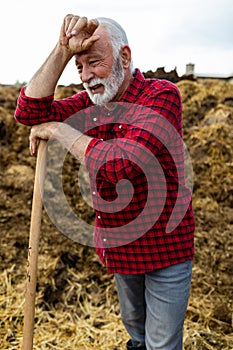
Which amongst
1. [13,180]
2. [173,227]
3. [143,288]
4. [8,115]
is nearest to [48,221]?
[13,180]

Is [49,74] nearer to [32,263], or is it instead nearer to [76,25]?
[76,25]

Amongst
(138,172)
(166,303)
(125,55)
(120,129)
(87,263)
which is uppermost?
(125,55)

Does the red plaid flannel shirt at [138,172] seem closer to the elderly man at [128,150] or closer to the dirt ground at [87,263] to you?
the elderly man at [128,150]

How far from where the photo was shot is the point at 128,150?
1764mm

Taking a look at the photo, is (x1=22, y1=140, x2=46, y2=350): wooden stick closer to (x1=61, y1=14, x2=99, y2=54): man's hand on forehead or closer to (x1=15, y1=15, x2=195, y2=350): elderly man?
(x1=15, y1=15, x2=195, y2=350): elderly man

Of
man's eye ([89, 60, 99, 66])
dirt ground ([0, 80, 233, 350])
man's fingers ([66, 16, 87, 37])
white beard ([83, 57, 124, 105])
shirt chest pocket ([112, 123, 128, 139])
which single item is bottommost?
dirt ground ([0, 80, 233, 350])

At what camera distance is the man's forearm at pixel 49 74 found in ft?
6.28

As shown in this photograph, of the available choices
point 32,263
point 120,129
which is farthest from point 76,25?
point 32,263

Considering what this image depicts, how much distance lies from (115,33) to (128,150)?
0.49m

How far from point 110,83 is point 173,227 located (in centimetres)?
67

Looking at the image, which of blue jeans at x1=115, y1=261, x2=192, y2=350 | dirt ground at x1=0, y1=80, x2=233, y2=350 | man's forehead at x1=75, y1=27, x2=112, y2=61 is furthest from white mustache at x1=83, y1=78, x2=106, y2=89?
dirt ground at x1=0, y1=80, x2=233, y2=350

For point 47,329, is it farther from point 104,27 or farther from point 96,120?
point 104,27

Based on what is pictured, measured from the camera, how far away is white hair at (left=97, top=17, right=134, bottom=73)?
187 cm

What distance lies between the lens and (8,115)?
5.63 meters
